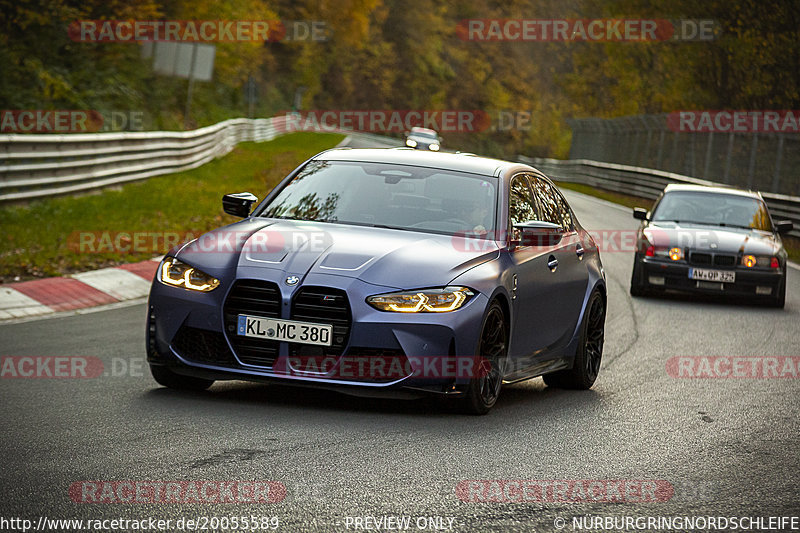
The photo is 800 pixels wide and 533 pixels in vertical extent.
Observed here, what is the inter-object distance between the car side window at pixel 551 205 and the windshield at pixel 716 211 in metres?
7.89

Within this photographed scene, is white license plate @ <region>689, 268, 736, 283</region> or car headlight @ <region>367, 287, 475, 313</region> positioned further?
white license plate @ <region>689, 268, 736, 283</region>

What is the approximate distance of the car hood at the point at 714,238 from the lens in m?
15.8

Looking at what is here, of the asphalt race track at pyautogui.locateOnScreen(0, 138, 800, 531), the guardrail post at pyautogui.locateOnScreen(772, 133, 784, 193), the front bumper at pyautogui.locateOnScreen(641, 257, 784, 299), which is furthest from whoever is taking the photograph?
the guardrail post at pyautogui.locateOnScreen(772, 133, 784, 193)

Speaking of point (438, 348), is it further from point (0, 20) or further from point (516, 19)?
point (516, 19)

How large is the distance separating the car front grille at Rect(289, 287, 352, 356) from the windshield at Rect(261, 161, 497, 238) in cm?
109

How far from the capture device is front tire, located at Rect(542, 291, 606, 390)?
8797 mm

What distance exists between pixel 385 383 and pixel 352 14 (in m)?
106
